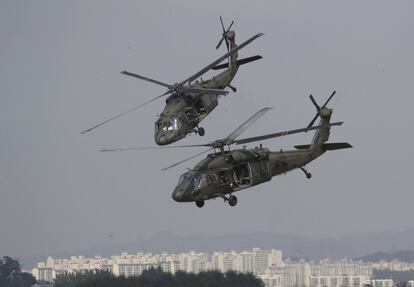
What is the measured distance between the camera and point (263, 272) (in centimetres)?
15012

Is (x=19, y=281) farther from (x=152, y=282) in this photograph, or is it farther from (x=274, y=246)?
(x=152, y=282)

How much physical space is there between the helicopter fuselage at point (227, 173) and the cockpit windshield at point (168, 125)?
4266 millimetres

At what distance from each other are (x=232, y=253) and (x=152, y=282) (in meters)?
59.0

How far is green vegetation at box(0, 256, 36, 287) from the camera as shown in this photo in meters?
186

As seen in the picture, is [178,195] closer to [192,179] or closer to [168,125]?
[192,179]

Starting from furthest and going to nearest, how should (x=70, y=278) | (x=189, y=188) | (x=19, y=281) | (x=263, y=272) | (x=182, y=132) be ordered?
(x=19, y=281)
(x=70, y=278)
(x=263, y=272)
(x=182, y=132)
(x=189, y=188)

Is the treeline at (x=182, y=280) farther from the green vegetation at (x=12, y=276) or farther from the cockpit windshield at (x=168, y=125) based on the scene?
the cockpit windshield at (x=168, y=125)

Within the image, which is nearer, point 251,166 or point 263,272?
point 251,166

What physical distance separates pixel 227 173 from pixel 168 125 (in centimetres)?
596

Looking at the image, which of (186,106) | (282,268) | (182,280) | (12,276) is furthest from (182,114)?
(12,276)

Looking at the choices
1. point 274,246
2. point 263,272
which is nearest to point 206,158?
point 263,272

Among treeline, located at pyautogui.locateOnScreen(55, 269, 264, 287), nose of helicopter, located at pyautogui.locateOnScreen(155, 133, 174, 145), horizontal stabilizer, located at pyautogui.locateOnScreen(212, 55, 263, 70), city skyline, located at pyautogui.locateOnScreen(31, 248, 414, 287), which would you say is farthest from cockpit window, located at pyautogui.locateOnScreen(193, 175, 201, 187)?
city skyline, located at pyautogui.locateOnScreen(31, 248, 414, 287)

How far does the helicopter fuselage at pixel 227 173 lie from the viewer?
69.1 metres

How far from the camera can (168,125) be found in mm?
74125
